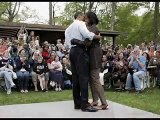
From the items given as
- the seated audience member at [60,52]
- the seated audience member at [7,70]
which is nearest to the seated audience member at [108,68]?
the seated audience member at [60,52]

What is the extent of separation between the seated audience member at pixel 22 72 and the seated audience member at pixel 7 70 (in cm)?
25

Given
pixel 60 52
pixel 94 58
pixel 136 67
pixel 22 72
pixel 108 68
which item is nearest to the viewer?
pixel 94 58

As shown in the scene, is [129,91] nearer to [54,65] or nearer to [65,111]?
[54,65]

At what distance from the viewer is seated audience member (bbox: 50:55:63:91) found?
39.5 ft

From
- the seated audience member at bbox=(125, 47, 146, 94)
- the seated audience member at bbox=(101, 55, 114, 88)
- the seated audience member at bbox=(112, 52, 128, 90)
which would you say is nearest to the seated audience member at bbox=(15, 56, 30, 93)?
the seated audience member at bbox=(101, 55, 114, 88)

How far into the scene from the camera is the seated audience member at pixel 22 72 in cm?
1153

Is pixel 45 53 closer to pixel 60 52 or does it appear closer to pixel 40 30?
pixel 60 52

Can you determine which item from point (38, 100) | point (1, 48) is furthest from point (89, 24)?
point (1, 48)

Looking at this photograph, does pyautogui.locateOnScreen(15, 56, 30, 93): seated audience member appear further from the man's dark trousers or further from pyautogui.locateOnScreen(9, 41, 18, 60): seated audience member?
the man's dark trousers

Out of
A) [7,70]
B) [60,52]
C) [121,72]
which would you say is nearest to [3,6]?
[60,52]

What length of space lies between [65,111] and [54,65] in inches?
207

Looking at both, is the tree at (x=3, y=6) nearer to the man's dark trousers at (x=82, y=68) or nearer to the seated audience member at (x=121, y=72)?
the seated audience member at (x=121, y=72)

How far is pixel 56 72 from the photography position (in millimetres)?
12141

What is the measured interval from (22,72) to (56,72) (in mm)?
1148
